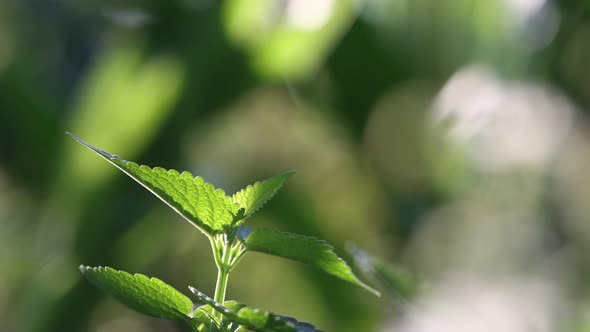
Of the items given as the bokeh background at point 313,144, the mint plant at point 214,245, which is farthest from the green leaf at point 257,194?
the bokeh background at point 313,144

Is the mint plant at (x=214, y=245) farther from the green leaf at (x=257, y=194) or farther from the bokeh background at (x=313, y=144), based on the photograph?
the bokeh background at (x=313, y=144)

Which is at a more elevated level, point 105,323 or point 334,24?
point 334,24

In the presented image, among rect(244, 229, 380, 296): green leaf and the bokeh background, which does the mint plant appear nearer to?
rect(244, 229, 380, 296): green leaf

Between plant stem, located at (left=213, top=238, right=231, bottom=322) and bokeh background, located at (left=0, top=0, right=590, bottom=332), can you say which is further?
bokeh background, located at (left=0, top=0, right=590, bottom=332)

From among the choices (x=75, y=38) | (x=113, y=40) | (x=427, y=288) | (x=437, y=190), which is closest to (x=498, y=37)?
(x=437, y=190)

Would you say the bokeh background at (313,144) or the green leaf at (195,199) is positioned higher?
the bokeh background at (313,144)

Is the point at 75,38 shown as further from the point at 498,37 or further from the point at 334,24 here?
the point at 498,37

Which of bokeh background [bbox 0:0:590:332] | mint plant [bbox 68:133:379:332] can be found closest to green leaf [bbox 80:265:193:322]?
mint plant [bbox 68:133:379:332]
